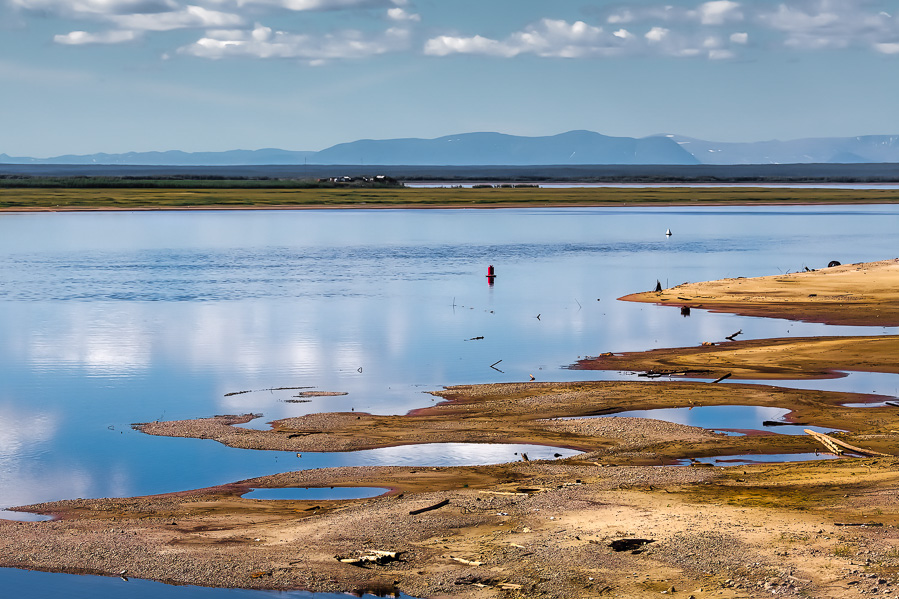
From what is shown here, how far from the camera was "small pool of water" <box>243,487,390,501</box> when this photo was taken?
19.8 metres

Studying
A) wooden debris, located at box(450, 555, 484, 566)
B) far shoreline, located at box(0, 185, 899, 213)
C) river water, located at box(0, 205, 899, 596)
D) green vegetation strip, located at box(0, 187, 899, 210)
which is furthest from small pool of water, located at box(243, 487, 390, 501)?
green vegetation strip, located at box(0, 187, 899, 210)

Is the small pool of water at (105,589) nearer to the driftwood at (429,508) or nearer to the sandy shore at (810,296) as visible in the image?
the driftwood at (429,508)

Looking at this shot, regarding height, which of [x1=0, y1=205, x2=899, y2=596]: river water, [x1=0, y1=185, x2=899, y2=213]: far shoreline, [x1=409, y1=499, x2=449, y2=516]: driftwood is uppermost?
[x1=0, y1=185, x2=899, y2=213]: far shoreline

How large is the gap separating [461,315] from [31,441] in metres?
25.6

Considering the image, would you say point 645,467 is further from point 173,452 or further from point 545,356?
point 545,356

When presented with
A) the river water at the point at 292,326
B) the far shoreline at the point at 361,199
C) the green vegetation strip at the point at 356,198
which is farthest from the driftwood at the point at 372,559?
the green vegetation strip at the point at 356,198

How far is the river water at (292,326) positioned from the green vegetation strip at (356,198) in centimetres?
5491

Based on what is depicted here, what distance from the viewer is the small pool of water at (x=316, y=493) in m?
19.8

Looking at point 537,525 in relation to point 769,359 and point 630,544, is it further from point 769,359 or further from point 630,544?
point 769,359

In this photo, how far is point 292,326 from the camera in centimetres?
4478

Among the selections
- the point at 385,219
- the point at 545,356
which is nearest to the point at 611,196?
the point at 385,219

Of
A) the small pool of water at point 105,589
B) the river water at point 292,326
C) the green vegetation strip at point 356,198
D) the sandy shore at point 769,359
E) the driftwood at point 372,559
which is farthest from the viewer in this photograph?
the green vegetation strip at point 356,198

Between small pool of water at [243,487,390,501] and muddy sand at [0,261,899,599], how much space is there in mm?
272

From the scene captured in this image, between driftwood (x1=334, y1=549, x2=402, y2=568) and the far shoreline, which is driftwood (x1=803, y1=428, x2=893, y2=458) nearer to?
driftwood (x1=334, y1=549, x2=402, y2=568)
